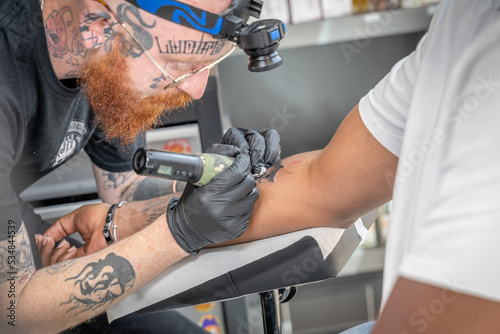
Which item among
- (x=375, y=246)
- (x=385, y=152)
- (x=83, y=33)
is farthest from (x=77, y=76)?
(x=375, y=246)

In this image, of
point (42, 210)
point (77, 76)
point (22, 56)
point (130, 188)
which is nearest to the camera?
point (22, 56)

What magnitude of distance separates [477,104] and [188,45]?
0.69 m

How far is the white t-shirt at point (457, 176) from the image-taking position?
524 mm

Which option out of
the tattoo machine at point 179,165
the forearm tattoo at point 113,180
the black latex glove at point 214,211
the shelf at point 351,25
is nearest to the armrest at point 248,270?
the black latex glove at point 214,211

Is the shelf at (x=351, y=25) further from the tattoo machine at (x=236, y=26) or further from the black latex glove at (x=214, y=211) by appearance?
the black latex glove at (x=214, y=211)

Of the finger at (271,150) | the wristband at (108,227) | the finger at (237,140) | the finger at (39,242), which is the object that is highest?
the finger at (237,140)

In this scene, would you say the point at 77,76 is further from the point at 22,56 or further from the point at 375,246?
the point at 375,246

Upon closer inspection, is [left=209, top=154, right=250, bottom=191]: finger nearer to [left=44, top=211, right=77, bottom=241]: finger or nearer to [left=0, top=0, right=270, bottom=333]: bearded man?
[left=0, top=0, right=270, bottom=333]: bearded man

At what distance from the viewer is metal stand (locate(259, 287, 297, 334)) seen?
3.33 ft

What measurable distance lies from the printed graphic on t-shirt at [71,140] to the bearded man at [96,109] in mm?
23

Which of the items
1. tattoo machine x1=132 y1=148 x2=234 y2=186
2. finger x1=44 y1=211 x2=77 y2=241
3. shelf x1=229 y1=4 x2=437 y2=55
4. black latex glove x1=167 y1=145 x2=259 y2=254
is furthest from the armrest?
shelf x1=229 y1=4 x2=437 y2=55

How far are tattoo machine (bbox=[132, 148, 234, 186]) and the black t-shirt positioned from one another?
1.02 ft

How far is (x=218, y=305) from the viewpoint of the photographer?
1.99 meters

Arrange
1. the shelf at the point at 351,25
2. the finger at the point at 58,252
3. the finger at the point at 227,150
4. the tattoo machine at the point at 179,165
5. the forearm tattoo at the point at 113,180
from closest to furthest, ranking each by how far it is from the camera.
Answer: the tattoo machine at the point at 179,165
the finger at the point at 227,150
the finger at the point at 58,252
the forearm tattoo at the point at 113,180
the shelf at the point at 351,25
